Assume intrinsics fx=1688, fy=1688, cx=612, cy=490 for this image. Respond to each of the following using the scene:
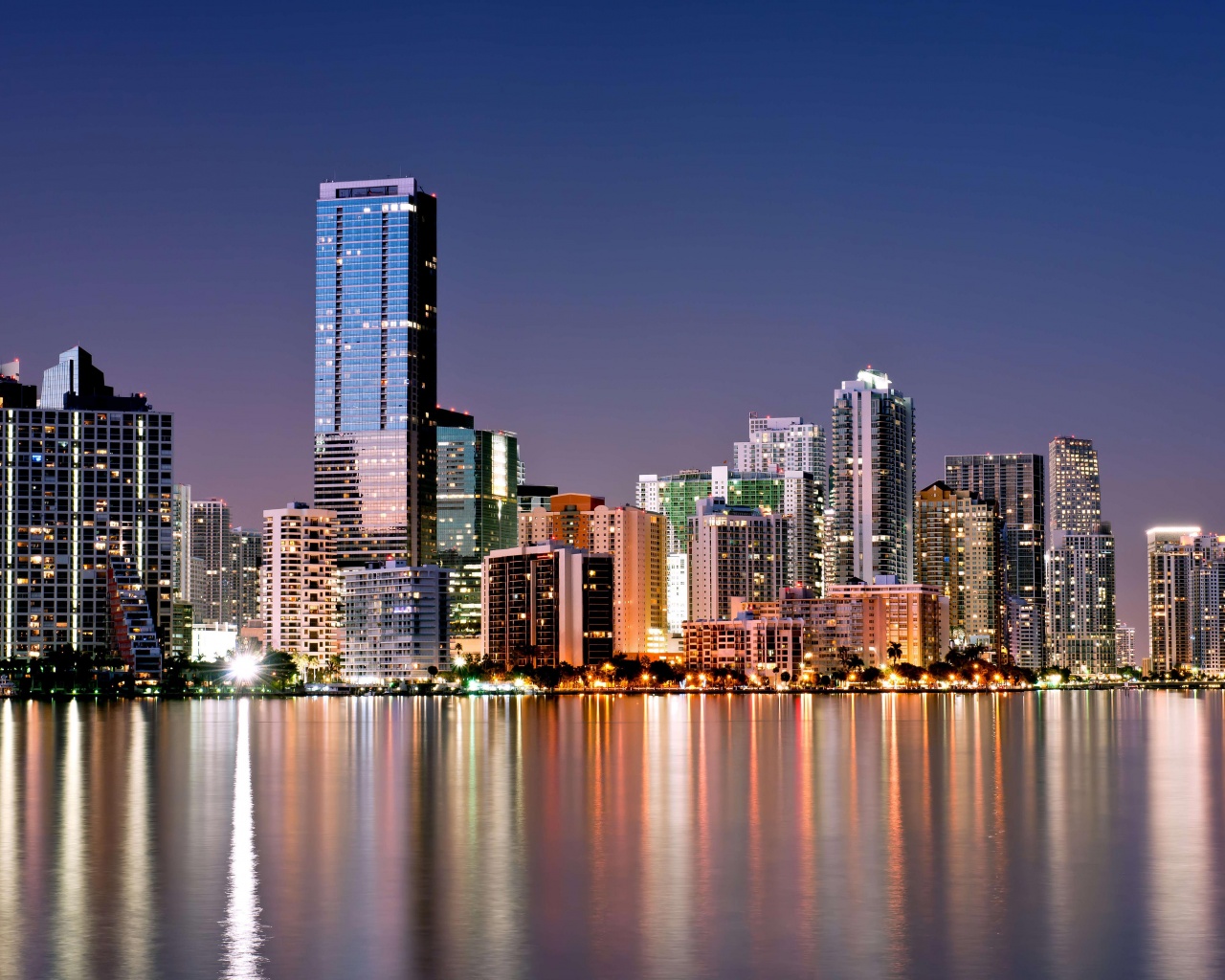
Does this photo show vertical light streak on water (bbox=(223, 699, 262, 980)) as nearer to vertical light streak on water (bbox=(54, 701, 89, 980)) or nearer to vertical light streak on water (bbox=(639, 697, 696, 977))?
vertical light streak on water (bbox=(54, 701, 89, 980))

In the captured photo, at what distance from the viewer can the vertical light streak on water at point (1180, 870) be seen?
36625 millimetres

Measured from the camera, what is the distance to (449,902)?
4309 cm

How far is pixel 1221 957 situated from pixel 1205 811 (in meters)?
34.6

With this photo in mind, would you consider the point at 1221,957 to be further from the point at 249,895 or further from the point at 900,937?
the point at 249,895

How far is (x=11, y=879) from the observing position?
46781 mm

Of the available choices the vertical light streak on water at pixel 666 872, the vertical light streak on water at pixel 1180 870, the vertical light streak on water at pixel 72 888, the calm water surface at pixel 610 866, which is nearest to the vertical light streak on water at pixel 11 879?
the calm water surface at pixel 610 866

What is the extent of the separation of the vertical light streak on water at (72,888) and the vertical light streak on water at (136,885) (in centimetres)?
89

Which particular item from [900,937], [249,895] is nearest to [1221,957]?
[900,937]

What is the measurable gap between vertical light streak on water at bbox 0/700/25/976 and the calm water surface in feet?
0.53

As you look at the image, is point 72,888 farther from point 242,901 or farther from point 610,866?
point 610,866

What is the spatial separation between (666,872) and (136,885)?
14.7 m

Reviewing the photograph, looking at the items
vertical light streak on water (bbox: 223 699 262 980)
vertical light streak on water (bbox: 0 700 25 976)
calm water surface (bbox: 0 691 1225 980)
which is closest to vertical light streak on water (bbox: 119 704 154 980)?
calm water surface (bbox: 0 691 1225 980)

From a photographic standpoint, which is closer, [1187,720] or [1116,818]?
[1116,818]

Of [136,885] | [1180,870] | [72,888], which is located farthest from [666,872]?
[72,888]
